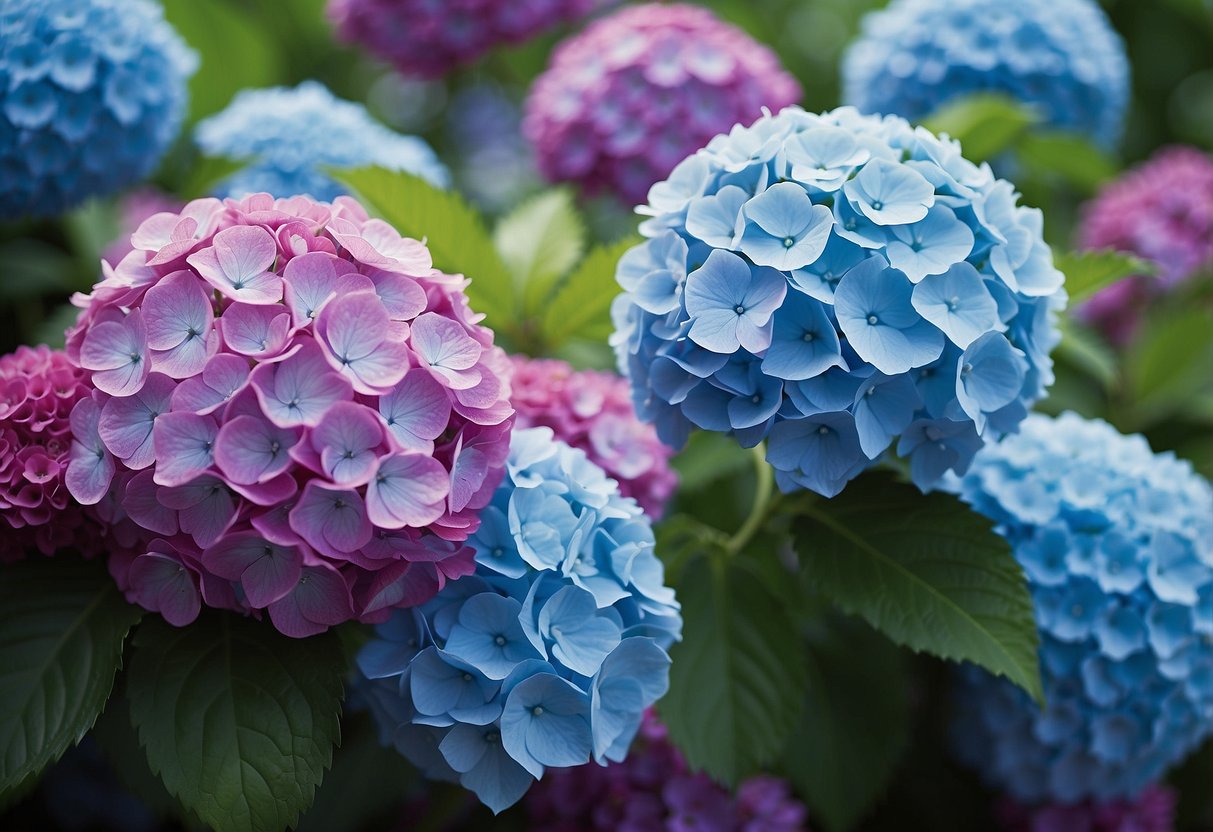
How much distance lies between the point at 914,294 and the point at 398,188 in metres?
0.56

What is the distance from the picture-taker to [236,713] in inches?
33.1

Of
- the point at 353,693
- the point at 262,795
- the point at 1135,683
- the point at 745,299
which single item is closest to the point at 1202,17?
the point at 1135,683

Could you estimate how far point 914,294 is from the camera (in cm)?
85

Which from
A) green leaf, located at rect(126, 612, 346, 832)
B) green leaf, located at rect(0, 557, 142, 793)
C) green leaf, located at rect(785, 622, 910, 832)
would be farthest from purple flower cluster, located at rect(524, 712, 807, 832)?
green leaf, located at rect(0, 557, 142, 793)

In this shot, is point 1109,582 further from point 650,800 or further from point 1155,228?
point 1155,228

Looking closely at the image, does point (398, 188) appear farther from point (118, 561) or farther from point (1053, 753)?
point (1053, 753)

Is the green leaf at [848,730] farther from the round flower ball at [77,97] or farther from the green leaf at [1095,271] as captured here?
the round flower ball at [77,97]

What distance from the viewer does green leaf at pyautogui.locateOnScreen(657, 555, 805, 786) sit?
3.30 feet

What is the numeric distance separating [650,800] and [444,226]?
0.65 meters

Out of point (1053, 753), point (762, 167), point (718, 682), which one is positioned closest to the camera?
point (762, 167)

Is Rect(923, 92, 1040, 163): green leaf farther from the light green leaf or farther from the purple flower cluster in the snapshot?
the purple flower cluster

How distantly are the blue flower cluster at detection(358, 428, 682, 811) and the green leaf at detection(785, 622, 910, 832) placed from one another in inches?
15.7

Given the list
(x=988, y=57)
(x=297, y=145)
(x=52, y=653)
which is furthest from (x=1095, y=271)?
(x=52, y=653)

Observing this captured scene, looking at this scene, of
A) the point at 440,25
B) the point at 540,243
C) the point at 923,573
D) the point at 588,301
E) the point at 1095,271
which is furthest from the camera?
the point at 440,25
